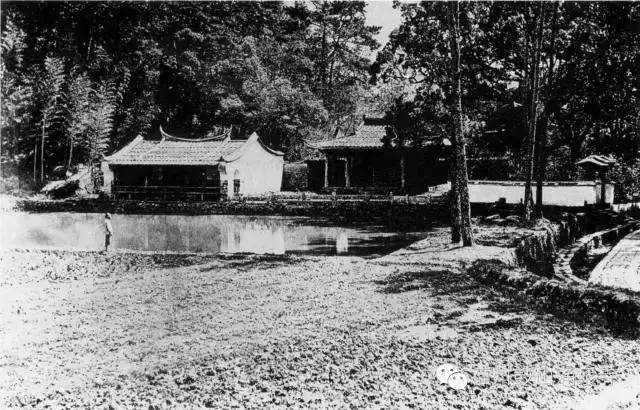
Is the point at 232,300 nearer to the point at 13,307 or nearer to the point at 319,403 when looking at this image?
the point at 13,307

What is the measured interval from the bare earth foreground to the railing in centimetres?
1996

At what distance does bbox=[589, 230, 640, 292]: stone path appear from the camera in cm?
1184

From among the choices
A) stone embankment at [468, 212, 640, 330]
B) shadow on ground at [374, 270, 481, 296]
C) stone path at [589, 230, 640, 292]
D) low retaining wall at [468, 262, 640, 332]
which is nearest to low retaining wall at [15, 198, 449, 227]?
stone embankment at [468, 212, 640, 330]

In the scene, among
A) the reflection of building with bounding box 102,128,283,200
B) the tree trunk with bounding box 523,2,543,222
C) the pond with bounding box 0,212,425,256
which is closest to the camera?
the pond with bounding box 0,212,425,256

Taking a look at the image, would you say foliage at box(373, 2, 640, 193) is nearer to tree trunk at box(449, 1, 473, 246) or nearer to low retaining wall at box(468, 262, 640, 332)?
tree trunk at box(449, 1, 473, 246)

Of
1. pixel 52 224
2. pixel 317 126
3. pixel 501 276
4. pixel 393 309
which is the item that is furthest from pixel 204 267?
pixel 317 126

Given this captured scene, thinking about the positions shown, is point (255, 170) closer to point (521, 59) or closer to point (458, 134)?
point (521, 59)

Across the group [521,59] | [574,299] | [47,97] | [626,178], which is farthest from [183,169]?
[574,299]

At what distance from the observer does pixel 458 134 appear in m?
15.8

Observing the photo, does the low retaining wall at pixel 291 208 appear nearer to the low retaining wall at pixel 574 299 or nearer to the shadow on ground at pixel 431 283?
the shadow on ground at pixel 431 283

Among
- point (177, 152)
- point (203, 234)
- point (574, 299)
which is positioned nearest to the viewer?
point (574, 299)

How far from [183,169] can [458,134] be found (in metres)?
22.6

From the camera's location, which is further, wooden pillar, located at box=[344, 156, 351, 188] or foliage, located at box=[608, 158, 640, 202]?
wooden pillar, located at box=[344, 156, 351, 188]

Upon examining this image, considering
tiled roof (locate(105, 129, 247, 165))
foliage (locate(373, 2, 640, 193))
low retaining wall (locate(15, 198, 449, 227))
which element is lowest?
low retaining wall (locate(15, 198, 449, 227))
